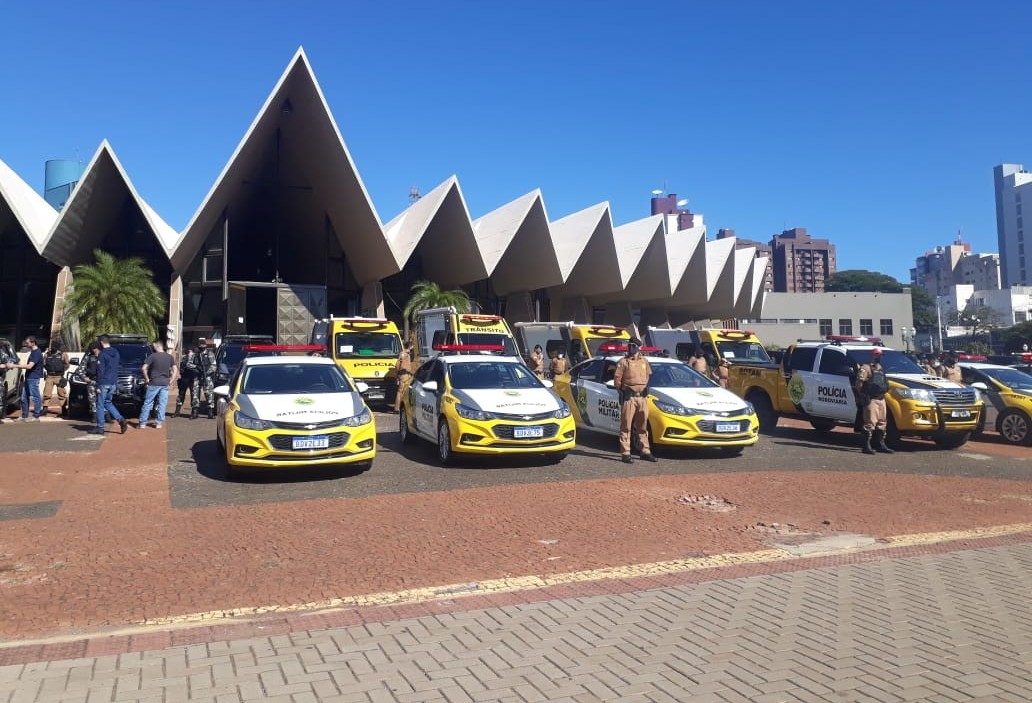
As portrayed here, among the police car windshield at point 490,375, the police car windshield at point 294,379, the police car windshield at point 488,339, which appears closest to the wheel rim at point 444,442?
the police car windshield at point 490,375

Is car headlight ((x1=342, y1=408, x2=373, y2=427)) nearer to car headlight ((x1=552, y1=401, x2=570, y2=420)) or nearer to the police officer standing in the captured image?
car headlight ((x1=552, y1=401, x2=570, y2=420))

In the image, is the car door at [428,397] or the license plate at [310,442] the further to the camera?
the car door at [428,397]

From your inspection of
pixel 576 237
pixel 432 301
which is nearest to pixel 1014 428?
pixel 432 301

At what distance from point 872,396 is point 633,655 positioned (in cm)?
937

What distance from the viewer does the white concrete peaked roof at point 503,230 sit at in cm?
3684

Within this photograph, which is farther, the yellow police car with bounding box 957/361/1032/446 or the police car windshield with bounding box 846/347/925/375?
the yellow police car with bounding box 957/361/1032/446

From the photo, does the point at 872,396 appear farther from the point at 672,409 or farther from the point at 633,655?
the point at 633,655

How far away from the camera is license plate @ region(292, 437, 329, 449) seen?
8797mm

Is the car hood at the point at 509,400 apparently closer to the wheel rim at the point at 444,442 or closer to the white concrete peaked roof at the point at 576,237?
the wheel rim at the point at 444,442

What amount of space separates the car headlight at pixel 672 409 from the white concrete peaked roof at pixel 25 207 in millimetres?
27703

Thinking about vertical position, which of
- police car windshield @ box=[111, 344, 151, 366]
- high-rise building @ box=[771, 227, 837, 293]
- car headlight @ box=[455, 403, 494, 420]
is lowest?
car headlight @ box=[455, 403, 494, 420]

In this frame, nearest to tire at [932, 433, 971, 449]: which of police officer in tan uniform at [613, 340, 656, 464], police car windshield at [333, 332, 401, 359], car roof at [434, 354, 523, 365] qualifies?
police officer in tan uniform at [613, 340, 656, 464]

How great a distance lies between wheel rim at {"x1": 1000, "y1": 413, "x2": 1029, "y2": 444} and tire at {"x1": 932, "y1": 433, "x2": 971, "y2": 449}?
136cm

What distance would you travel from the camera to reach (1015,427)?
44.8 ft
